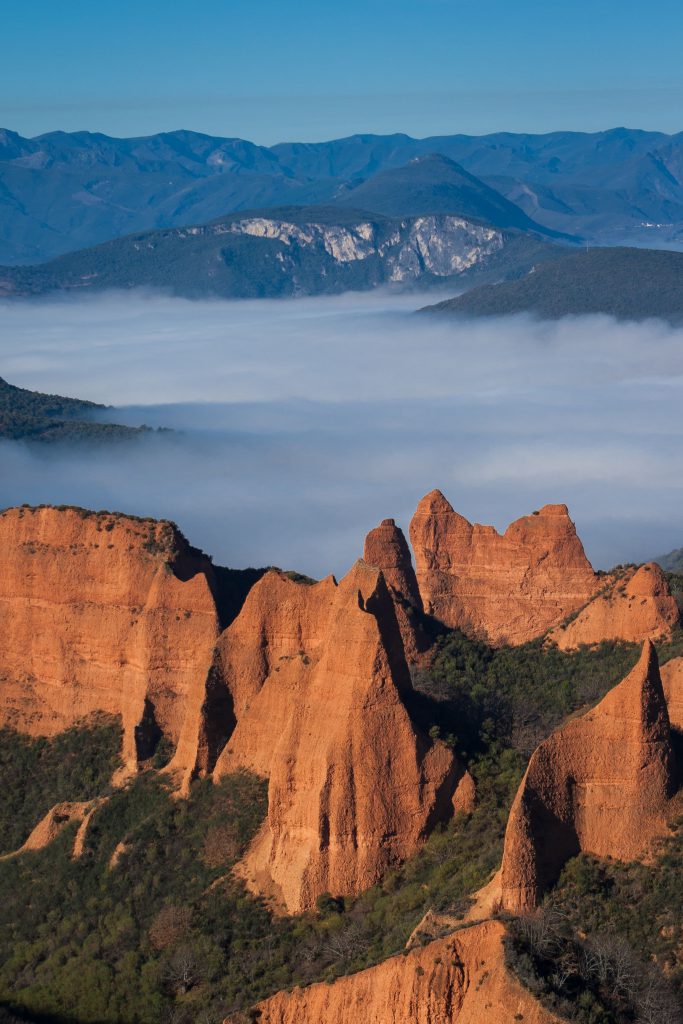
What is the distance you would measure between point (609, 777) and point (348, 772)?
7.06 m

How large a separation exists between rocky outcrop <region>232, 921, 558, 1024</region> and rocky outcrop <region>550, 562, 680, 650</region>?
938 inches

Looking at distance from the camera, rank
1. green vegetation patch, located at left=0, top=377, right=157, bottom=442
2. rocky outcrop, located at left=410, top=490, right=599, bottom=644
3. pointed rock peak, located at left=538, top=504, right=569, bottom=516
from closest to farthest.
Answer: rocky outcrop, located at left=410, top=490, right=599, bottom=644 → pointed rock peak, located at left=538, top=504, right=569, bottom=516 → green vegetation patch, located at left=0, top=377, right=157, bottom=442

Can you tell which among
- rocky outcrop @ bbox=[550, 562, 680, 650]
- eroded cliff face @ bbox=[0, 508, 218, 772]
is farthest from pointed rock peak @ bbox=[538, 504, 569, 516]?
eroded cliff face @ bbox=[0, 508, 218, 772]

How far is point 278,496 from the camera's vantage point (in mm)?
195125

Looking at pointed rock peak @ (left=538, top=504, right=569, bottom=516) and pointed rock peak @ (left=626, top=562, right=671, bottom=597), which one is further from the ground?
pointed rock peak @ (left=538, top=504, right=569, bottom=516)

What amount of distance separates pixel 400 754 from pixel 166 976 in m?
8.08

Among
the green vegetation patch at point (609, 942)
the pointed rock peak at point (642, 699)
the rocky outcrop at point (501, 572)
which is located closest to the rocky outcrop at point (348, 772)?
the pointed rock peak at point (642, 699)

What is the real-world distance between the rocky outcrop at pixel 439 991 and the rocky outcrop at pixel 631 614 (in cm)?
2383

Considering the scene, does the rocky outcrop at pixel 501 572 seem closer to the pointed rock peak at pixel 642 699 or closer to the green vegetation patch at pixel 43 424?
the pointed rock peak at pixel 642 699

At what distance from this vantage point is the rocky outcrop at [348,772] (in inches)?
1769

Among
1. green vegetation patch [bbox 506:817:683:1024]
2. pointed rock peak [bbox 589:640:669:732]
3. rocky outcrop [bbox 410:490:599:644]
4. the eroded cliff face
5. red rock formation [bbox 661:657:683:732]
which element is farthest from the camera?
rocky outcrop [bbox 410:490:599:644]

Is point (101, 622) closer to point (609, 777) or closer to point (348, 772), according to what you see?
point (348, 772)

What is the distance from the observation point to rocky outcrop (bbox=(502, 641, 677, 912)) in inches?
1607

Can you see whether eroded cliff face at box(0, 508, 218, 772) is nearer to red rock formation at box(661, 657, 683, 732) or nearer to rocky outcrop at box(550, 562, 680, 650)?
rocky outcrop at box(550, 562, 680, 650)
